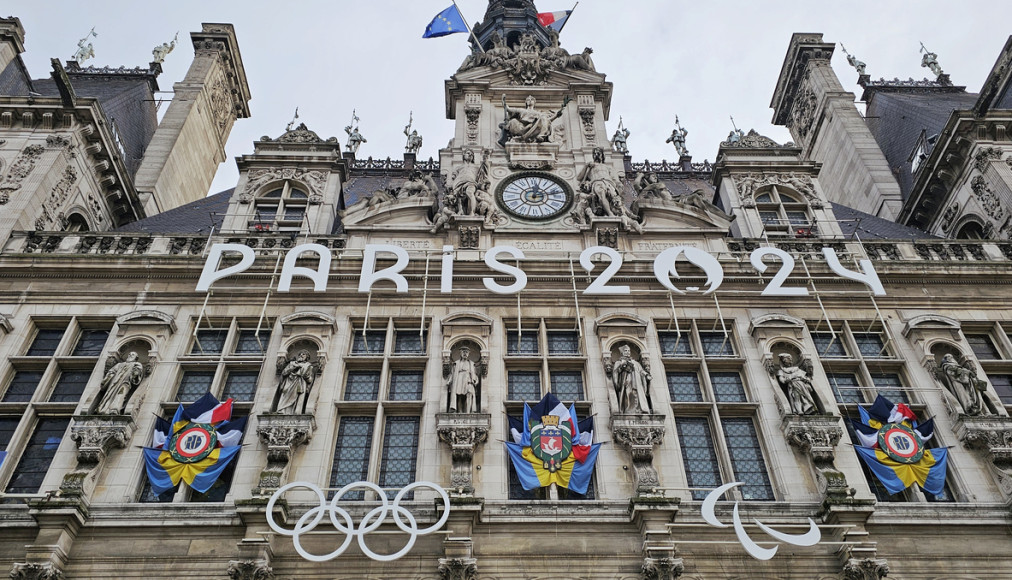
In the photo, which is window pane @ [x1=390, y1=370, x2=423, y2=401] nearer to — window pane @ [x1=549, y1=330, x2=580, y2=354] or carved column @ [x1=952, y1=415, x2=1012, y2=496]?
window pane @ [x1=549, y1=330, x2=580, y2=354]

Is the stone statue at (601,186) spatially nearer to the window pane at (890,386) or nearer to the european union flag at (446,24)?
the window pane at (890,386)

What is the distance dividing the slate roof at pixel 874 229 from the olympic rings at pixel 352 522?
15261 millimetres

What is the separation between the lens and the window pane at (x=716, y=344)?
17.7 m

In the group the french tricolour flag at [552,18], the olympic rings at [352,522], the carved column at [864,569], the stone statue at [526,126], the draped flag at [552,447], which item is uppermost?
the french tricolour flag at [552,18]

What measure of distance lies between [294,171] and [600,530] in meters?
13.6

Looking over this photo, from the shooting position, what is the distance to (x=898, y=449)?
1541cm

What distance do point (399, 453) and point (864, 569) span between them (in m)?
8.27

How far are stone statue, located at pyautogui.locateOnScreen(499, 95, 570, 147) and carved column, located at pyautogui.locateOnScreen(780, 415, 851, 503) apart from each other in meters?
10.6

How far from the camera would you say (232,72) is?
116 ft

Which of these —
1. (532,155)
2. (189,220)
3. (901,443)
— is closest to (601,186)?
(532,155)

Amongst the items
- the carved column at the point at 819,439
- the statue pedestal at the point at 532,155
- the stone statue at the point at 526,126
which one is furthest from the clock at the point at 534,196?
the carved column at the point at 819,439

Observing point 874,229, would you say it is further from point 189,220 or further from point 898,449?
point 189,220

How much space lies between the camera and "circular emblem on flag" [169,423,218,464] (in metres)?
14.9

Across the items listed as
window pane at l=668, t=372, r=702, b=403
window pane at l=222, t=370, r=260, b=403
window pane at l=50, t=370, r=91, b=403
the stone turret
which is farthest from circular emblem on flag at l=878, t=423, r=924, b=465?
the stone turret
